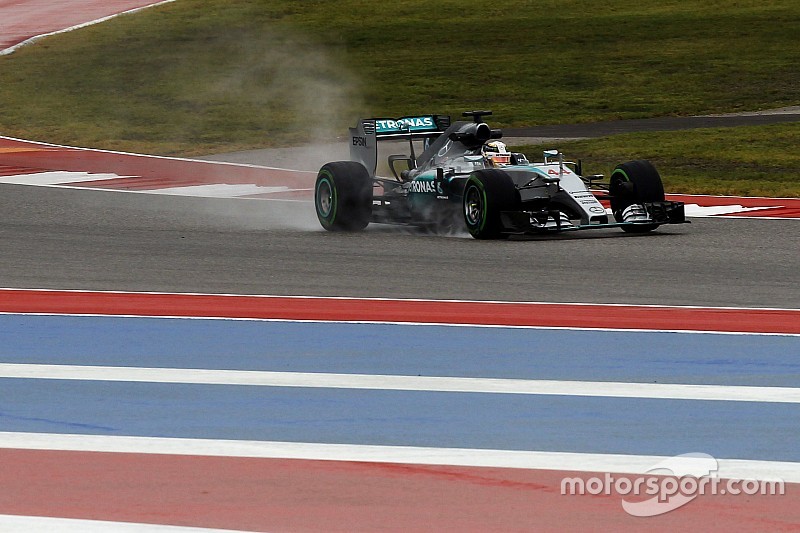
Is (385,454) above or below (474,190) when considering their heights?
below

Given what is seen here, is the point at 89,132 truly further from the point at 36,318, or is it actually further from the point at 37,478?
the point at 37,478

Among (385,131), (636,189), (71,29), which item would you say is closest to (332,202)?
(385,131)

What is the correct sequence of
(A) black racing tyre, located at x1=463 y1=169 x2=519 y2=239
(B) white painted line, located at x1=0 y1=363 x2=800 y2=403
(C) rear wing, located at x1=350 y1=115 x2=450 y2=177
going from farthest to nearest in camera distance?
(C) rear wing, located at x1=350 y1=115 x2=450 y2=177 → (A) black racing tyre, located at x1=463 y1=169 x2=519 y2=239 → (B) white painted line, located at x1=0 y1=363 x2=800 y2=403

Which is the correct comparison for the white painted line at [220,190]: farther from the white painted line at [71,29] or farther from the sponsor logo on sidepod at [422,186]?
the white painted line at [71,29]

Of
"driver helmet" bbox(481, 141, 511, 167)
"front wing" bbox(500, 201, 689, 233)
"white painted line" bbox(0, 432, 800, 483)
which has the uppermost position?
"driver helmet" bbox(481, 141, 511, 167)

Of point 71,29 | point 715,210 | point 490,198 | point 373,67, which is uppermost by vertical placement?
point 71,29

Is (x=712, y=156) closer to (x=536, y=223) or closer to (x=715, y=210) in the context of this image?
(x=715, y=210)

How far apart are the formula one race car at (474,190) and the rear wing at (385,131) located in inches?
0.4

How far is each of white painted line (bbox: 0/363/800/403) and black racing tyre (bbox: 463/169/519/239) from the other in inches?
261

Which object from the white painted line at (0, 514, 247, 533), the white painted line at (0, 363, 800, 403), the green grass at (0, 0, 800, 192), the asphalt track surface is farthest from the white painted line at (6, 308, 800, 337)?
the green grass at (0, 0, 800, 192)

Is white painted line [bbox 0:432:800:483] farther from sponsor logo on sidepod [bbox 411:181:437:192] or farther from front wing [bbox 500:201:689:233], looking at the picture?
sponsor logo on sidepod [bbox 411:181:437:192]

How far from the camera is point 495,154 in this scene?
1596 centimetres

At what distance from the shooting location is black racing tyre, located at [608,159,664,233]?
15.5 meters

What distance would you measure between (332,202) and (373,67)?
75.2 ft
